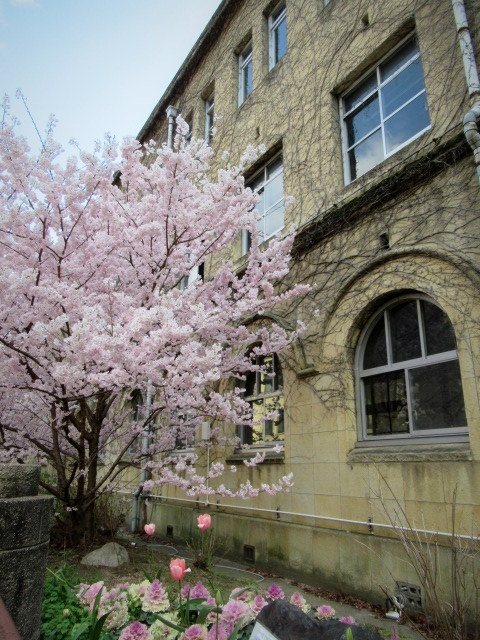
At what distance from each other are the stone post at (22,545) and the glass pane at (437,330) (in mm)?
4736

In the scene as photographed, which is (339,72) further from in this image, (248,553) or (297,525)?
(248,553)

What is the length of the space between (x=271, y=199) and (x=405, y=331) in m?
4.73

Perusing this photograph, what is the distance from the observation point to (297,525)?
6531 mm

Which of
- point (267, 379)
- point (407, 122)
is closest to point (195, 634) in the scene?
point (267, 379)

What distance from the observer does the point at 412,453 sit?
5.14 m

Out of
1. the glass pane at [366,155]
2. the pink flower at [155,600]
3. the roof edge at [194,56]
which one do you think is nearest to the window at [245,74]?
the roof edge at [194,56]

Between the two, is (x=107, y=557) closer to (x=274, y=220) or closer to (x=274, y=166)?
(x=274, y=220)

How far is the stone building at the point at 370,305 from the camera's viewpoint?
5.09 meters

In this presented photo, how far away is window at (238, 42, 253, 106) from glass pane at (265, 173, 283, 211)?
10.4 ft

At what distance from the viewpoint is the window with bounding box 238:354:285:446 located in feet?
25.4

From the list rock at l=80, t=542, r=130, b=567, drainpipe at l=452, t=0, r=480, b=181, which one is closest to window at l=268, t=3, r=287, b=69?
drainpipe at l=452, t=0, r=480, b=181

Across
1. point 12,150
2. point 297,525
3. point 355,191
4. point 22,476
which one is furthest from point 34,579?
point 355,191

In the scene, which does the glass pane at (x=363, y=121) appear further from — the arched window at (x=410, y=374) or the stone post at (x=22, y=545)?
the stone post at (x=22, y=545)

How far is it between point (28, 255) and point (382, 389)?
5237 millimetres
